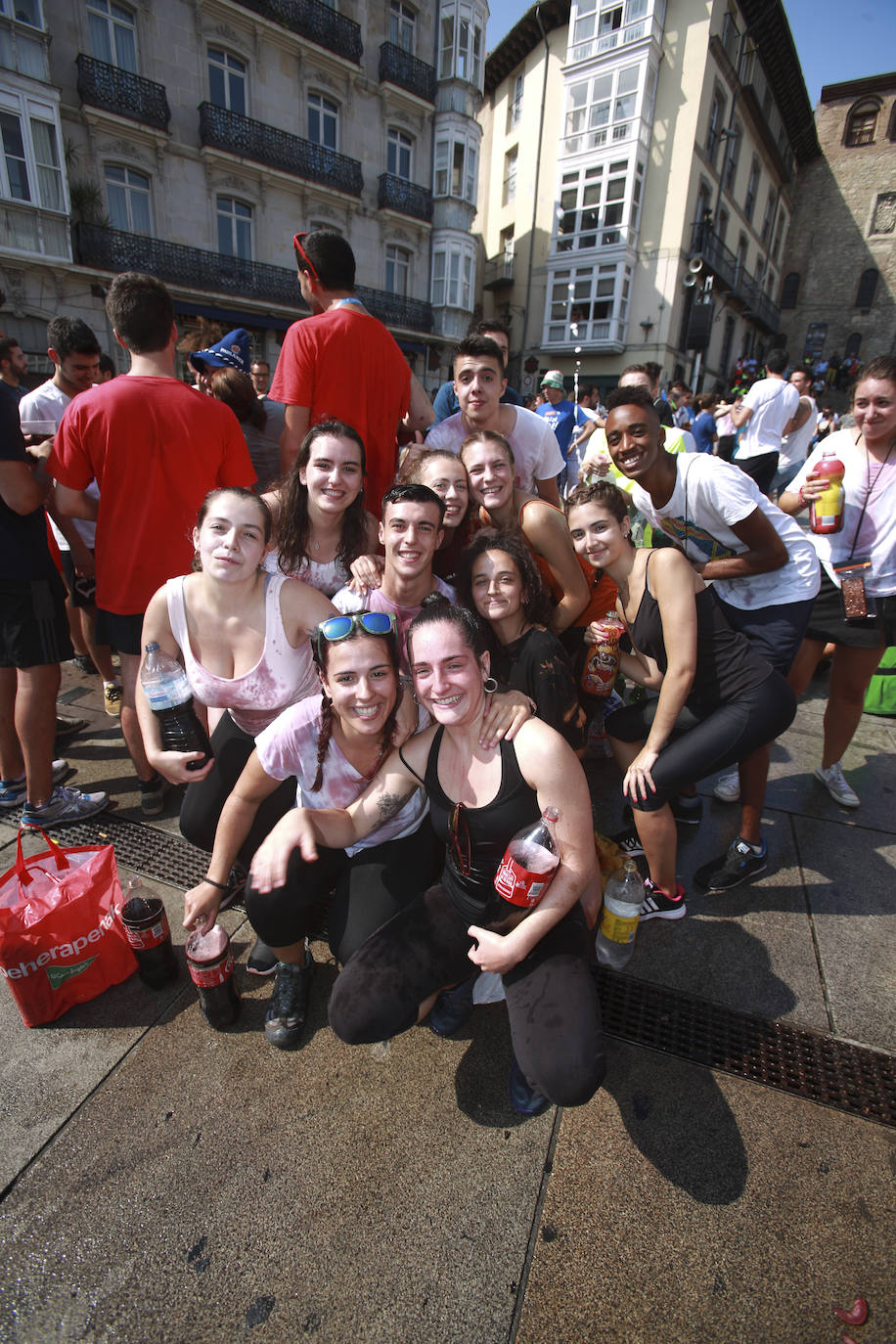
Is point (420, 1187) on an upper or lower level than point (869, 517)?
lower

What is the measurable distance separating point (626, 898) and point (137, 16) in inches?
884

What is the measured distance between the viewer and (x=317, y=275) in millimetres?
3244

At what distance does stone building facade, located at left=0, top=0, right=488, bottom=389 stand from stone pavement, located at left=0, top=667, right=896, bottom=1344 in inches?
Result: 605

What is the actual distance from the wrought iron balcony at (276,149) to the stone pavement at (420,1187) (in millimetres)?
21235

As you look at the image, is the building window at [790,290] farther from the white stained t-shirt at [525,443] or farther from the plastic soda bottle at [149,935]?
the plastic soda bottle at [149,935]

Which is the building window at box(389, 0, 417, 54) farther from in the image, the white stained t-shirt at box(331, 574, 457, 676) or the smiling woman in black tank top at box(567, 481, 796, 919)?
the white stained t-shirt at box(331, 574, 457, 676)

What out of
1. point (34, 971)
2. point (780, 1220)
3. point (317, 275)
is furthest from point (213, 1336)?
point (317, 275)

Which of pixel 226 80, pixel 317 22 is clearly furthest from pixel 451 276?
pixel 226 80

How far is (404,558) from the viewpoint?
2.43m

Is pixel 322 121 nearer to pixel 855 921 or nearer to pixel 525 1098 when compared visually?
pixel 855 921

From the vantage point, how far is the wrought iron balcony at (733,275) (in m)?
24.2

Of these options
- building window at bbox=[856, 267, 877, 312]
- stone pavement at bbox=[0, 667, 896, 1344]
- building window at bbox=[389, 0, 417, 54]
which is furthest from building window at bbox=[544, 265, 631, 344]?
stone pavement at bbox=[0, 667, 896, 1344]

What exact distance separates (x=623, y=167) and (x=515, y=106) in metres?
8.39

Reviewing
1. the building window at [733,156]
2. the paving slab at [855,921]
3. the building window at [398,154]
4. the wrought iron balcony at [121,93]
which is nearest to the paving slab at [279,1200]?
the paving slab at [855,921]
